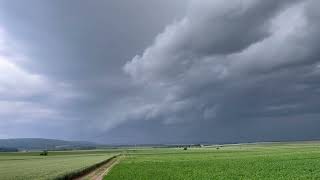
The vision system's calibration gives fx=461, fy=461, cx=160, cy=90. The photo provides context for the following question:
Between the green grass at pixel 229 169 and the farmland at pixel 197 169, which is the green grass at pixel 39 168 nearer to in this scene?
→ the farmland at pixel 197 169

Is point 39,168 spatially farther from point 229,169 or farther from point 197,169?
point 229,169

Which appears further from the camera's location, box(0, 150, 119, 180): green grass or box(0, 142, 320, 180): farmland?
box(0, 150, 119, 180): green grass

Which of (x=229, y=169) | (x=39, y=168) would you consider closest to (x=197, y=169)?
(x=229, y=169)

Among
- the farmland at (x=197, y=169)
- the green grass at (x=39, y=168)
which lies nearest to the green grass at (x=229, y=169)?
the farmland at (x=197, y=169)

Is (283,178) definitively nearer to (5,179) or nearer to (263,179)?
(263,179)

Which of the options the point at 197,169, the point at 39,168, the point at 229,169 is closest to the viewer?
the point at 229,169

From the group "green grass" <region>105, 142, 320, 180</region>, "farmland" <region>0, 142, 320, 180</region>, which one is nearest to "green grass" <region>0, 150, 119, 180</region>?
"farmland" <region>0, 142, 320, 180</region>

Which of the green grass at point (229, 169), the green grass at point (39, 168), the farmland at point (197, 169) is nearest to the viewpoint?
the green grass at point (229, 169)

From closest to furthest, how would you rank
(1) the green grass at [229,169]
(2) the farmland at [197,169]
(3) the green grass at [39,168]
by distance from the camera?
(1) the green grass at [229,169], (2) the farmland at [197,169], (3) the green grass at [39,168]

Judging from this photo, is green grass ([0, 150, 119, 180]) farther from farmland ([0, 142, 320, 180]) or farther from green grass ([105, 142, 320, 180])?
green grass ([105, 142, 320, 180])

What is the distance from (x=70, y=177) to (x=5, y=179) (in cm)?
1147

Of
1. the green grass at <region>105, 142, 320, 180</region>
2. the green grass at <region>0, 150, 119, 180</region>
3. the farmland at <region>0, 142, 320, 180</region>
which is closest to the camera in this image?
the green grass at <region>105, 142, 320, 180</region>

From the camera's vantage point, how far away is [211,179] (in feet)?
137

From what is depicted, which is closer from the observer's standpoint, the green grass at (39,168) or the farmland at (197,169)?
the farmland at (197,169)
